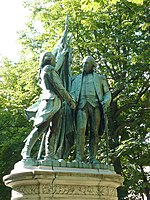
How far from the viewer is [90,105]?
823 cm

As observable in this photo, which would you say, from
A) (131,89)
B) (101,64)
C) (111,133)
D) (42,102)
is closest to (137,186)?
(111,133)

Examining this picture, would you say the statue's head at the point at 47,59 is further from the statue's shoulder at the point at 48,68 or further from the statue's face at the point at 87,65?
the statue's face at the point at 87,65

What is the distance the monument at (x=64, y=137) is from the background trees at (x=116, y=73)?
688cm

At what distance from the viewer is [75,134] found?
8.12 meters

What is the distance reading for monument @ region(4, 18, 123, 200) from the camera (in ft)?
22.8

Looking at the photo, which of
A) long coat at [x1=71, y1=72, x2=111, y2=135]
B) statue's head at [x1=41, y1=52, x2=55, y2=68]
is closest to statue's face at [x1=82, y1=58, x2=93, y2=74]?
long coat at [x1=71, y1=72, x2=111, y2=135]

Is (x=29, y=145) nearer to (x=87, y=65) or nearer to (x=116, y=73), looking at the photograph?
(x=87, y=65)

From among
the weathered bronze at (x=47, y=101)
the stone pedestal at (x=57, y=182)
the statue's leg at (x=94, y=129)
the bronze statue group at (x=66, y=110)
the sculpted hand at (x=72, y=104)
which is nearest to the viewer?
the stone pedestal at (x=57, y=182)

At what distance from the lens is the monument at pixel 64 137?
6.95m

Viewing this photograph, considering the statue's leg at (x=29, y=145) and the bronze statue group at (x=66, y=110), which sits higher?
the bronze statue group at (x=66, y=110)

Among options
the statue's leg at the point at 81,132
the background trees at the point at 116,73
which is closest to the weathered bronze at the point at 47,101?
the statue's leg at the point at 81,132

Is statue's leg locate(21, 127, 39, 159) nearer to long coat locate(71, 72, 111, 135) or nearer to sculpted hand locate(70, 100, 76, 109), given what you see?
sculpted hand locate(70, 100, 76, 109)

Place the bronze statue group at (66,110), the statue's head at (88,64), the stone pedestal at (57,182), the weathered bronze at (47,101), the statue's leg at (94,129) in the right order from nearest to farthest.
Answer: the stone pedestal at (57,182)
the weathered bronze at (47,101)
the bronze statue group at (66,110)
the statue's leg at (94,129)
the statue's head at (88,64)

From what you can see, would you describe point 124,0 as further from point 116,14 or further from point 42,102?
point 42,102
